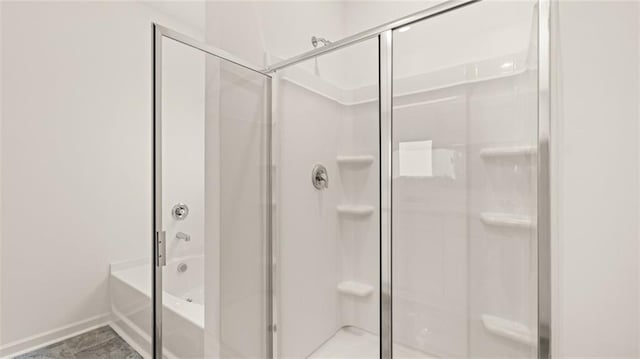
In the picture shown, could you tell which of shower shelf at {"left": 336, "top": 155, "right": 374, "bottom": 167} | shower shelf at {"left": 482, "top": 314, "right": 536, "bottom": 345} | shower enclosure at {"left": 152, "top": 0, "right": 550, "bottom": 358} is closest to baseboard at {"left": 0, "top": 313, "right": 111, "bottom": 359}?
shower enclosure at {"left": 152, "top": 0, "right": 550, "bottom": 358}

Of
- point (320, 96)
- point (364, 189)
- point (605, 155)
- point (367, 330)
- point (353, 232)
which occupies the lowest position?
point (367, 330)

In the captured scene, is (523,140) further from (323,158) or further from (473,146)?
(323,158)

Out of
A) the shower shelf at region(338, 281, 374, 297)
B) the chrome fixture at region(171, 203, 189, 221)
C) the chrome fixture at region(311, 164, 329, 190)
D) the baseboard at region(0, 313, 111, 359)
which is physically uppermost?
the chrome fixture at region(311, 164, 329, 190)

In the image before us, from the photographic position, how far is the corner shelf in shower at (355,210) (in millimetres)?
1544

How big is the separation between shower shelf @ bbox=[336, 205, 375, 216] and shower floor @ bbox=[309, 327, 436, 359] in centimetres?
67

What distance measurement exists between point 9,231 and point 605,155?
2463 millimetres

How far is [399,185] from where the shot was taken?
4.37 feet

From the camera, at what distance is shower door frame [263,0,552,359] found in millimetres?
940

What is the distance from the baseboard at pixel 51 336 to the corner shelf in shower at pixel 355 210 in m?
1.41

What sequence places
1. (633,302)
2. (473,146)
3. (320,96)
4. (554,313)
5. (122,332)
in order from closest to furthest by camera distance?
(633,302), (554,313), (473,146), (122,332), (320,96)

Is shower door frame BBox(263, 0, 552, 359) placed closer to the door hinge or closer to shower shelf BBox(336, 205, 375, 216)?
shower shelf BBox(336, 205, 375, 216)

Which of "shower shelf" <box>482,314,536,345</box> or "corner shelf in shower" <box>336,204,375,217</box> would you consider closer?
"shower shelf" <box>482,314,536,345</box>

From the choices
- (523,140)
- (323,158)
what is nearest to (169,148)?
(323,158)

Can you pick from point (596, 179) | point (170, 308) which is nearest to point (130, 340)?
point (170, 308)
